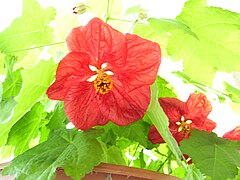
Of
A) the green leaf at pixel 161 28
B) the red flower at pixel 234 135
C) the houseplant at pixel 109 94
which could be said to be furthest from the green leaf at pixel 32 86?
the red flower at pixel 234 135

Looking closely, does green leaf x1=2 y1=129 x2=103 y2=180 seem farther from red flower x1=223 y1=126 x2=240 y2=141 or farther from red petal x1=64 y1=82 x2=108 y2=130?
red flower x1=223 y1=126 x2=240 y2=141

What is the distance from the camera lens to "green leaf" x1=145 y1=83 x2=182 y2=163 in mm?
476

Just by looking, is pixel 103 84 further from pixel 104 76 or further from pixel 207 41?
pixel 207 41

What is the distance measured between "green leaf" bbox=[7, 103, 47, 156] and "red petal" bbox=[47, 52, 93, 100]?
0.05 m

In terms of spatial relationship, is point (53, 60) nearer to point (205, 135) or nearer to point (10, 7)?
point (205, 135)

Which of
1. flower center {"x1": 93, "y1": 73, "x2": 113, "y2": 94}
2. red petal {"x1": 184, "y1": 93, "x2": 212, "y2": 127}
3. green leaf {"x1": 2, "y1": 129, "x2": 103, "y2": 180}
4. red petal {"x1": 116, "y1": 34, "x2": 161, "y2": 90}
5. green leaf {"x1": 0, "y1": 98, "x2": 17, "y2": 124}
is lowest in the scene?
red petal {"x1": 184, "y1": 93, "x2": 212, "y2": 127}

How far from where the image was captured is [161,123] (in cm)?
48

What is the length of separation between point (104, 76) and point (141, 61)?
4 centimetres

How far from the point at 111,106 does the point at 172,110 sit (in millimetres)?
83

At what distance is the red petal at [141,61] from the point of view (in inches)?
19.4

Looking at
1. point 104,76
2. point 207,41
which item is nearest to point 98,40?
point 104,76

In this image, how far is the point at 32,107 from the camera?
0.54 meters

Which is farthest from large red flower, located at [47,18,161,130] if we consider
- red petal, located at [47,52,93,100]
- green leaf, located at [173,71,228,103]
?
green leaf, located at [173,71,228,103]

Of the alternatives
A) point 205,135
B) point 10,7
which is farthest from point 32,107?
point 10,7
